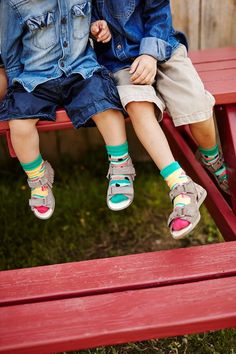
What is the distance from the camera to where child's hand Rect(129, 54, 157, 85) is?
1.93 meters

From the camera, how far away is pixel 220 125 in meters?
2.11

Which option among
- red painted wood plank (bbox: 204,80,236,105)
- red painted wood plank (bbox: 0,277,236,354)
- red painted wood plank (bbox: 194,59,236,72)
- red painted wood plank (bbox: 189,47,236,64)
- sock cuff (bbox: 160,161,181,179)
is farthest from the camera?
red painted wood plank (bbox: 189,47,236,64)

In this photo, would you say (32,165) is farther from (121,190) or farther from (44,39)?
(44,39)

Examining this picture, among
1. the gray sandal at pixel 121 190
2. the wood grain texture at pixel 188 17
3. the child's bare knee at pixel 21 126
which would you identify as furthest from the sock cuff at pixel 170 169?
the wood grain texture at pixel 188 17

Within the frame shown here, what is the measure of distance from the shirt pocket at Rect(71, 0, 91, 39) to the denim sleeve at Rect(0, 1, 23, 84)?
21cm

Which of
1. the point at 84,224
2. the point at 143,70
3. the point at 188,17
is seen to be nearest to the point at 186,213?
the point at 143,70

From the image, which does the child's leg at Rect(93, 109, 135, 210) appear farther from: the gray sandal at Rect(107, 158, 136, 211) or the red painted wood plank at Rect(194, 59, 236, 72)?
the red painted wood plank at Rect(194, 59, 236, 72)

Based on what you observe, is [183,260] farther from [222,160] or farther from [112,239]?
[112,239]

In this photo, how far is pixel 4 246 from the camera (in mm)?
2717

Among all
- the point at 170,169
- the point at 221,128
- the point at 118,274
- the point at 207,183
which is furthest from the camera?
the point at 207,183

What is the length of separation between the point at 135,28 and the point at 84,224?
1.20m

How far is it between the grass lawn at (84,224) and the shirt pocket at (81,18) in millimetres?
1173

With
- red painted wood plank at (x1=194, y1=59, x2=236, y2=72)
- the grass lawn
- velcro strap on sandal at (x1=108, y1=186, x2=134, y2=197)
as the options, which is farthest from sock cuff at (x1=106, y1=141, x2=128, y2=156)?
the grass lawn

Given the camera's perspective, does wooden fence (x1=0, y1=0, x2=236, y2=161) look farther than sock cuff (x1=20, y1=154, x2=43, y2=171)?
Yes
